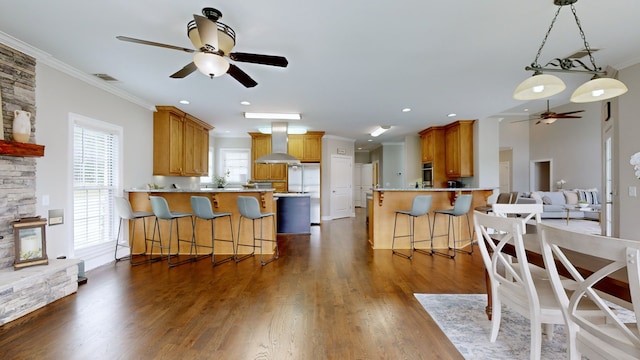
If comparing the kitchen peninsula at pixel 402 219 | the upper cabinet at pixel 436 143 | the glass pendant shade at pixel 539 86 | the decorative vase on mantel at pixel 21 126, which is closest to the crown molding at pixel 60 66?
the decorative vase on mantel at pixel 21 126

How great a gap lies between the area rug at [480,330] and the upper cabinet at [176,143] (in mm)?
4553

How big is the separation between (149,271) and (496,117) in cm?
718

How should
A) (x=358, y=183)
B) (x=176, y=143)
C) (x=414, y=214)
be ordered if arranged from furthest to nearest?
1. (x=358, y=183)
2. (x=176, y=143)
3. (x=414, y=214)

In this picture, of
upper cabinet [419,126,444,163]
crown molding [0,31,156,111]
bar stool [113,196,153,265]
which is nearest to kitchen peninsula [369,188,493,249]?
upper cabinet [419,126,444,163]

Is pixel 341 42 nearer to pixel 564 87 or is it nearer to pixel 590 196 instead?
pixel 564 87

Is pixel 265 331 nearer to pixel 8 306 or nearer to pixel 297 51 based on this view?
pixel 8 306

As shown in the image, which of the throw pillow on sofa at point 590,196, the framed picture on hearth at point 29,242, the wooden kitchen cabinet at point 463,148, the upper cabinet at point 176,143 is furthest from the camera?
the throw pillow on sofa at point 590,196

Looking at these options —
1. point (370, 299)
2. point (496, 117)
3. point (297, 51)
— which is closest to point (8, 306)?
point (370, 299)

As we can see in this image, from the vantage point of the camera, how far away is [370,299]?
8.80 feet

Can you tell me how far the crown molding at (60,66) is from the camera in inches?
104

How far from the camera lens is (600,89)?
199 centimetres

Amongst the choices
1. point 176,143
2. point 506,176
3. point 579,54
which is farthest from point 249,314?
point 506,176

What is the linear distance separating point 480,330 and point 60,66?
500 cm

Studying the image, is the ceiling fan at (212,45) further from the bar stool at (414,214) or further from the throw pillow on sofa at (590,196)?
the throw pillow on sofa at (590,196)
